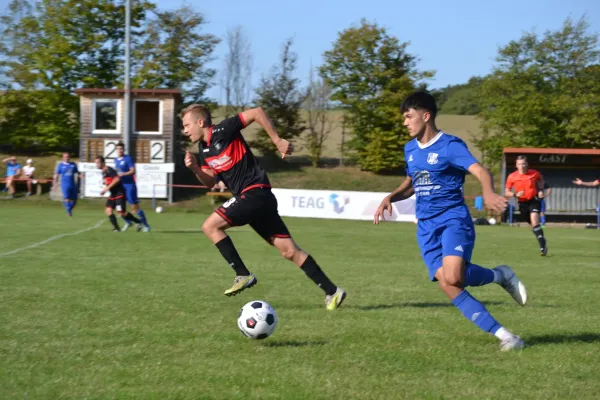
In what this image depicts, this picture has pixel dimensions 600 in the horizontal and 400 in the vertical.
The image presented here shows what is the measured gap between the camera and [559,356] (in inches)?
206

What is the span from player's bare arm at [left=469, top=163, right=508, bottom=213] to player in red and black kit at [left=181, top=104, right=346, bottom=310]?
2333 millimetres

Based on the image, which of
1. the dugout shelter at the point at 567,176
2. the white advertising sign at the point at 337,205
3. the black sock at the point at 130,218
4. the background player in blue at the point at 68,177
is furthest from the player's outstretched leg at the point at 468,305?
the dugout shelter at the point at 567,176

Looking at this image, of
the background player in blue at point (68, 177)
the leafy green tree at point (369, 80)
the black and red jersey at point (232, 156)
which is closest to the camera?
the black and red jersey at point (232, 156)

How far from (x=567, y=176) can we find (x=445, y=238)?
32302 mm

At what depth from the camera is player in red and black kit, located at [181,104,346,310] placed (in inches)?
277

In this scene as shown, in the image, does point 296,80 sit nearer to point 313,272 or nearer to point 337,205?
point 337,205

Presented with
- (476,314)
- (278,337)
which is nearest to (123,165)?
(278,337)

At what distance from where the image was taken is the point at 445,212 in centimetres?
556

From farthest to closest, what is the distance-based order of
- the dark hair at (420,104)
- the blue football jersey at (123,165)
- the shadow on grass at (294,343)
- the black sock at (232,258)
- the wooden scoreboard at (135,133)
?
the wooden scoreboard at (135,133)
the blue football jersey at (123,165)
the black sock at (232,258)
the dark hair at (420,104)
the shadow on grass at (294,343)

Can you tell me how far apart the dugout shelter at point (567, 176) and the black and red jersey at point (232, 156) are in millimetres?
28934

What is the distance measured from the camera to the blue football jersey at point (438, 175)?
5.53 metres

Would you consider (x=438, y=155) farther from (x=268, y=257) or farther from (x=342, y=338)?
(x=268, y=257)

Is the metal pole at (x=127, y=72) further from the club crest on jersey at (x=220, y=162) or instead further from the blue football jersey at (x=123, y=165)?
the club crest on jersey at (x=220, y=162)

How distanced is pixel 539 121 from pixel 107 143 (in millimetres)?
23293
